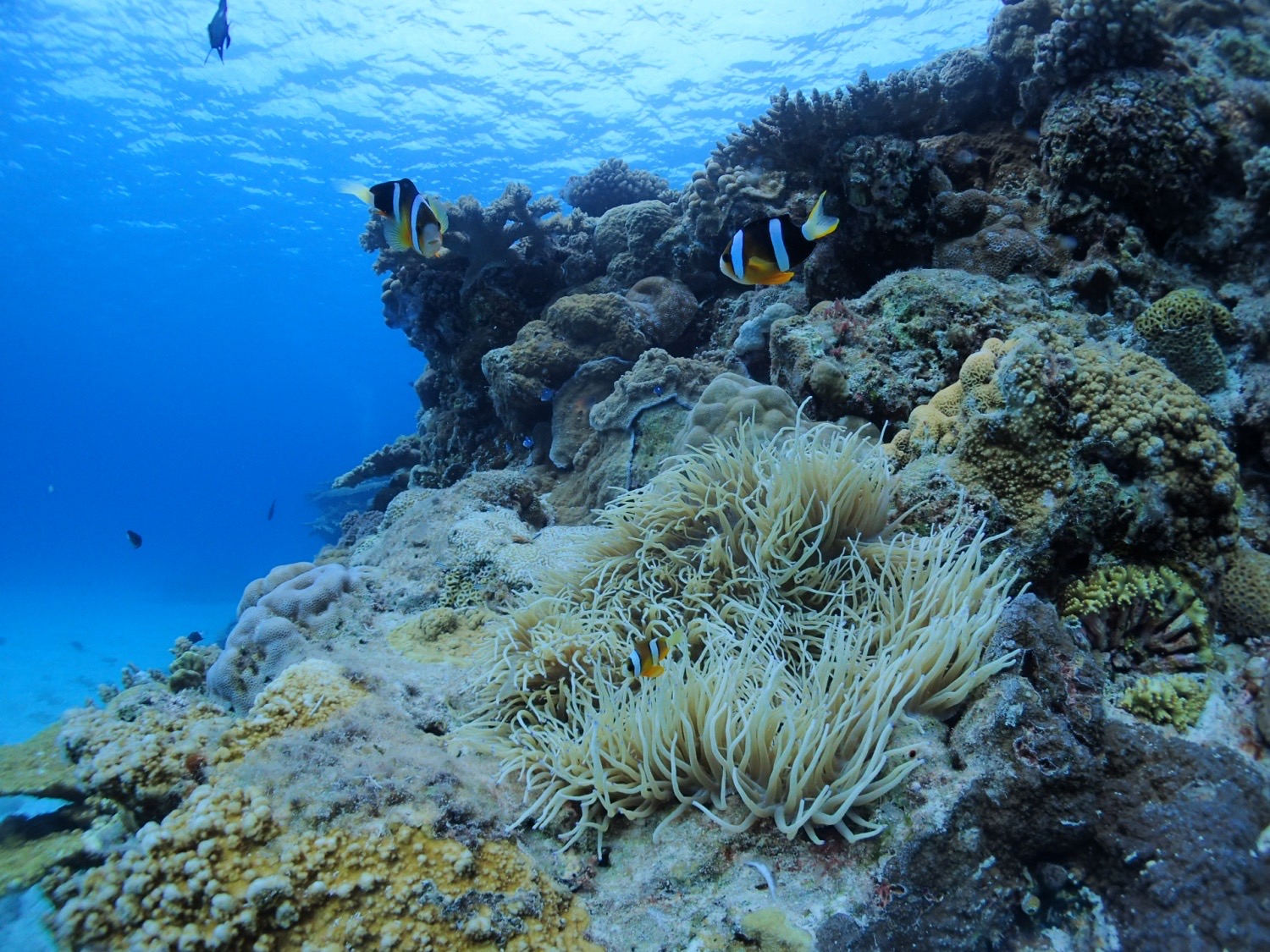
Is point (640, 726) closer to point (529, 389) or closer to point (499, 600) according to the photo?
point (499, 600)

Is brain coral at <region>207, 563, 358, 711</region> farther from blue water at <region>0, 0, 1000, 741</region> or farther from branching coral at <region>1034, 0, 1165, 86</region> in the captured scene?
blue water at <region>0, 0, 1000, 741</region>

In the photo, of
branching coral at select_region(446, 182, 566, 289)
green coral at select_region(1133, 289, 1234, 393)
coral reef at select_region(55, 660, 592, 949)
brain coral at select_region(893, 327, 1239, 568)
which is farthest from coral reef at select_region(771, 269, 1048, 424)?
branching coral at select_region(446, 182, 566, 289)

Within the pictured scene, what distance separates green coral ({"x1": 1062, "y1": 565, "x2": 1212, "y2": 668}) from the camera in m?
2.17

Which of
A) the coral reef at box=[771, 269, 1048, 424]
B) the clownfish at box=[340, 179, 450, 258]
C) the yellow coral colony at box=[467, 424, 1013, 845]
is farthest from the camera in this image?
the coral reef at box=[771, 269, 1048, 424]

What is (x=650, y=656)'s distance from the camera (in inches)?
87.1

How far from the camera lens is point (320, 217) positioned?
3872cm

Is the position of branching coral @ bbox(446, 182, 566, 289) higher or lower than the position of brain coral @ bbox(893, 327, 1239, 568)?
higher

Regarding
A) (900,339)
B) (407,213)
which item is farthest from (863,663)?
(407,213)

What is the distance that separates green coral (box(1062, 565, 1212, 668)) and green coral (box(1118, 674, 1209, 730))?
0.74 feet

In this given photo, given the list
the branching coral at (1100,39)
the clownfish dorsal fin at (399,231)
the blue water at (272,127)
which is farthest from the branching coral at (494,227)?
the blue water at (272,127)

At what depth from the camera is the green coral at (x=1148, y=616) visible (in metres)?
2.17

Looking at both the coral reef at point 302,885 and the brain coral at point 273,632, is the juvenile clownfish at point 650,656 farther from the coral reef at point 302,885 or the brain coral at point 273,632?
the brain coral at point 273,632

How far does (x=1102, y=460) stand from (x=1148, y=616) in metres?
0.65

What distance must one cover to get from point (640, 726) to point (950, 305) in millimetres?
3535
